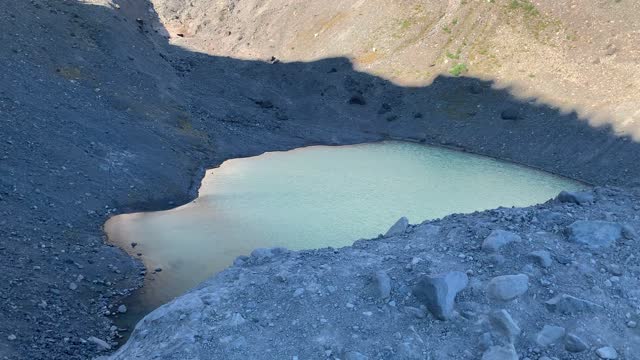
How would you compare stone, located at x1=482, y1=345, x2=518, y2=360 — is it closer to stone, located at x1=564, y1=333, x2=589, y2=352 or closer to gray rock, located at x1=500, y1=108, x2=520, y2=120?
stone, located at x1=564, y1=333, x2=589, y2=352

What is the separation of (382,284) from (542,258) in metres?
4.26

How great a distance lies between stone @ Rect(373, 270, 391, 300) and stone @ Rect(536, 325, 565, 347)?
12.2 ft

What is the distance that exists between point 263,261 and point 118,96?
2751cm

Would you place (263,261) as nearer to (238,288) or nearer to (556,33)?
(238,288)

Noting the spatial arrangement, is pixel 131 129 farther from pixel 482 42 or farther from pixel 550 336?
pixel 482 42

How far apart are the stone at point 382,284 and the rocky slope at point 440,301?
26 millimetres

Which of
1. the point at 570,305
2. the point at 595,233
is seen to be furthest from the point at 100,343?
the point at 595,233

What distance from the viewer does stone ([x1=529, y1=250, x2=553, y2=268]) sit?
15406mm

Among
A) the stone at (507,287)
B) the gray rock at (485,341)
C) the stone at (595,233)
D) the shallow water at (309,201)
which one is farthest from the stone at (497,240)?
the shallow water at (309,201)

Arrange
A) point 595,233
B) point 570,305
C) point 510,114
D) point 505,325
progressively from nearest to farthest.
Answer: point 505,325 → point 570,305 → point 595,233 → point 510,114

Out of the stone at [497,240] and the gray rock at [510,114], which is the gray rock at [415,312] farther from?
the gray rock at [510,114]

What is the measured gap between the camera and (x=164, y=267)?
1049 inches

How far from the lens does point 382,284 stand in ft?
50.1

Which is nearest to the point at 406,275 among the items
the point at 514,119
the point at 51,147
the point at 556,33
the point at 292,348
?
the point at 292,348
